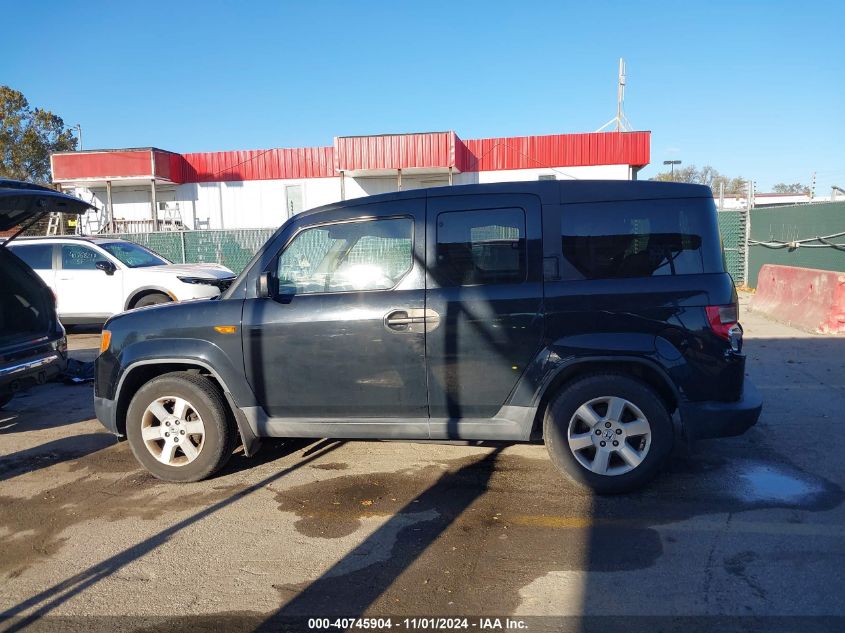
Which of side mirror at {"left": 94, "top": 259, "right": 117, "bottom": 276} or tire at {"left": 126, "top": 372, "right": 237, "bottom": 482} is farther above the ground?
side mirror at {"left": 94, "top": 259, "right": 117, "bottom": 276}

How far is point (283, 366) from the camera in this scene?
4.49 m

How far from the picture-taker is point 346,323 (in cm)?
436

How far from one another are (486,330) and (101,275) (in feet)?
29.9

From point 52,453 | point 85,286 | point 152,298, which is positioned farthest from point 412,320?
point 85,286

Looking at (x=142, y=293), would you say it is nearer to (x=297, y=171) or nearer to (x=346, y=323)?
(x=346, y=323)

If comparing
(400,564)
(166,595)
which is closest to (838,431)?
(400,564)

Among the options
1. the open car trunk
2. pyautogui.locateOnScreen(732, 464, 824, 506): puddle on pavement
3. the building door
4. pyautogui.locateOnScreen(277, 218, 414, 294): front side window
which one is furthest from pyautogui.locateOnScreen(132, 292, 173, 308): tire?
the building door

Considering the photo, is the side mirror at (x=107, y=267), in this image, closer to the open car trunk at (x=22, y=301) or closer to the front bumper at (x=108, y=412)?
the open car trunk at (x=22, y=301)

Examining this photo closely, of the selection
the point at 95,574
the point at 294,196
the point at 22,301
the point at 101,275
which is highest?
the point at 294,196

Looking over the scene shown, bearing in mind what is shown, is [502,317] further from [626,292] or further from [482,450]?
[482,450]

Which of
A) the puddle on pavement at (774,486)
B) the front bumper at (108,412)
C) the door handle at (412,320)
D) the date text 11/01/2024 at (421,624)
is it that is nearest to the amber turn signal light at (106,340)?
the front bumper at (108,412)

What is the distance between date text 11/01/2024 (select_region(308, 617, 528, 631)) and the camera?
2.91 meters

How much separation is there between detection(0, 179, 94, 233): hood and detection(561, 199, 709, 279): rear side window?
4.64 meters

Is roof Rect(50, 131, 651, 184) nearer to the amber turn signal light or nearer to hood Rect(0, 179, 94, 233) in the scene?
hood Rect(0, 179, 94, 233)
